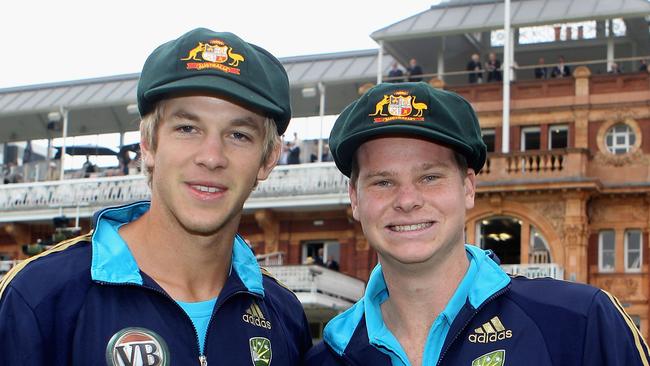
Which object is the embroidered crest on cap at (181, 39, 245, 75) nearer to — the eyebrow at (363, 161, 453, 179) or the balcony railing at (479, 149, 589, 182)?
the eyebrow at (363, 161, 453, 179)

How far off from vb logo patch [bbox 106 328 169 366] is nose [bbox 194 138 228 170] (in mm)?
723

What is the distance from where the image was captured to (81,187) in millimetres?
39750

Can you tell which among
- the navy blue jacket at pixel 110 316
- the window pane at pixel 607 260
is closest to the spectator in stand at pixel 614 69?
the window pane at pixel 607 260

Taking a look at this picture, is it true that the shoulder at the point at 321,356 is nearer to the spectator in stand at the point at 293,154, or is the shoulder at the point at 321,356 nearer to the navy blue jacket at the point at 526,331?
the navy blue jacket at the point at 526,331

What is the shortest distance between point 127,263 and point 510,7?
34273 millimetres

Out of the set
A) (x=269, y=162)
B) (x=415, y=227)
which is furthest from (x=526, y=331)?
(x=269, y=162)

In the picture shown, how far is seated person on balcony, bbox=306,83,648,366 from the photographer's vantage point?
15.2ft

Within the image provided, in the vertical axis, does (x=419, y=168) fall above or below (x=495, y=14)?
below

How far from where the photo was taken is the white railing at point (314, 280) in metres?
31.4

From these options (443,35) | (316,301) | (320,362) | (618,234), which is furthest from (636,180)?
(320,362)

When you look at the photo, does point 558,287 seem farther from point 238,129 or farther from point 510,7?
point 510,7

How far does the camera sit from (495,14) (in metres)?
37.6

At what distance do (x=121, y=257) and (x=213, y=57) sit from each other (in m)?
0.90

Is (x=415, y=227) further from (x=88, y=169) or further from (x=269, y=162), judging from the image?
(x=88, y=169)
